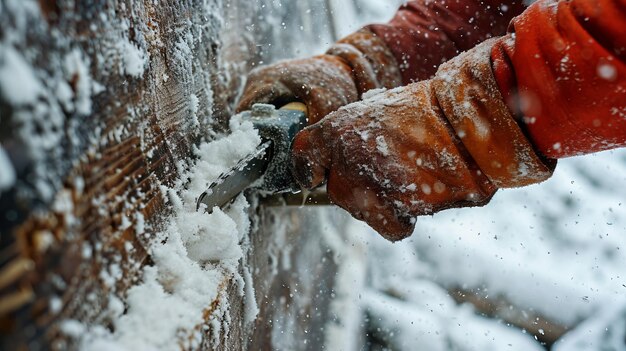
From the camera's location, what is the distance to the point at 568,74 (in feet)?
3.77

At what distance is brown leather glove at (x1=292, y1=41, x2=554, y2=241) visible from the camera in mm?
1276

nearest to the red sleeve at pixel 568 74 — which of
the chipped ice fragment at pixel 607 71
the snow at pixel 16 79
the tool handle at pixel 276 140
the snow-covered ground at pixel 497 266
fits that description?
the chipped ice fragment at pixel 607 71

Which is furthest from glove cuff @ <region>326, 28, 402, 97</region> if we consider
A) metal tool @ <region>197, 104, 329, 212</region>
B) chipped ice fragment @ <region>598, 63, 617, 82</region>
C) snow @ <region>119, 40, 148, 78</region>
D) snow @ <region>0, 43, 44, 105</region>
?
snow @ <region>0, 43, 44, 105</region>

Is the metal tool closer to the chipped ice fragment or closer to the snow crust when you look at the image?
the snow crust

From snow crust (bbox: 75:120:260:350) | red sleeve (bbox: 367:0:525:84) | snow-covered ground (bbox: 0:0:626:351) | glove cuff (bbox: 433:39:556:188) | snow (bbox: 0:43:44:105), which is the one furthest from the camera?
snow-covered ground (bbox: 0:0:626:351)

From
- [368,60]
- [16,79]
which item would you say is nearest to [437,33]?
[368,60]

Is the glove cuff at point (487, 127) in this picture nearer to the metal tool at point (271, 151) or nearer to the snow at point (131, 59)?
the metal tool at point (271, 151)

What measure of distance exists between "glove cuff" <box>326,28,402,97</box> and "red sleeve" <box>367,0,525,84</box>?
0.14 feet

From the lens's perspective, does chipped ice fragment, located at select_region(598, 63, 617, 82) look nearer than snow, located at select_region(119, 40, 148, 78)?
No

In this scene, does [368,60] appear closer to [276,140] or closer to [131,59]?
[276,140]

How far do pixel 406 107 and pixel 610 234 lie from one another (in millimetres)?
3684

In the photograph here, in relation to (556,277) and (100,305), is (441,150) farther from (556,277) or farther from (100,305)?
Answer: (556,277)

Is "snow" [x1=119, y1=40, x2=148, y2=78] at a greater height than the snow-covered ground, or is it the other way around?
"snow" [x1=119, y1=40, x2=148, y2=78]

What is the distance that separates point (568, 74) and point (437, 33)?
3.90 feet
